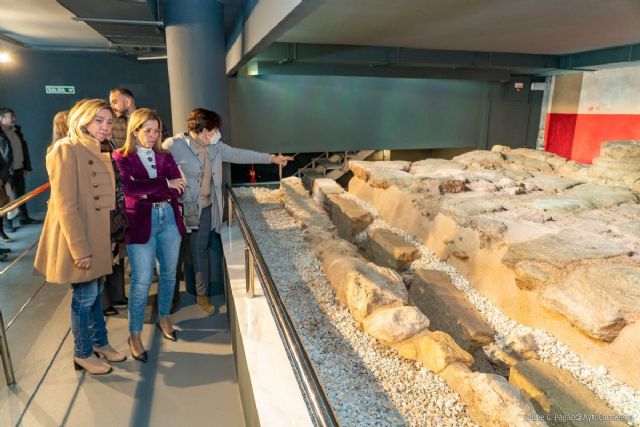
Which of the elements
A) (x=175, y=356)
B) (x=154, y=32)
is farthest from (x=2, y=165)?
(x=175, y=356)

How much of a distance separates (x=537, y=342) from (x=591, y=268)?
72cm

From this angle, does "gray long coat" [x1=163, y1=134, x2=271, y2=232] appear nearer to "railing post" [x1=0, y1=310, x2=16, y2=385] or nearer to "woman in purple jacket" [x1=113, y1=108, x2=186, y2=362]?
"woman in purple jacket" [x1=113, y1=108, x2=186, y2=362]

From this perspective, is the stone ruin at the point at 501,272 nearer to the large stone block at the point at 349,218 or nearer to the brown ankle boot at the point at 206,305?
the large stone block at the point at 349,218

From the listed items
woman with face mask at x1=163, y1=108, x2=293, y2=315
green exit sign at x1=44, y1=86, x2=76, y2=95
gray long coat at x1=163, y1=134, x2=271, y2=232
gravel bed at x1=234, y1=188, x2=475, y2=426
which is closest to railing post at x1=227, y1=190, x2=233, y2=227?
woman with face mask at x1=163, y1=108, x2=293, y2=315

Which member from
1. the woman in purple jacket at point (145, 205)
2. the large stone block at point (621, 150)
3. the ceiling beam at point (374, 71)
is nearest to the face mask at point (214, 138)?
the woman in purple jacket at point (145, 205)

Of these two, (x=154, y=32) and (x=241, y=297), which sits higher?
(x=154, y=32)

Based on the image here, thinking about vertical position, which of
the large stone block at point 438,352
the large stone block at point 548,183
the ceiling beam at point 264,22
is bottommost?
the large stone block at point 438,352

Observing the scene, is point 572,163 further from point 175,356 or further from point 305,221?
point 175,356

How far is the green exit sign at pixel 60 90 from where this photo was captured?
7832mm

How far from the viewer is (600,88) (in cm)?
1053

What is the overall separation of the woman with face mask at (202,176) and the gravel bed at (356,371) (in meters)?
0.75

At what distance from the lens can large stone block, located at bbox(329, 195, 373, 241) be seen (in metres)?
5.48

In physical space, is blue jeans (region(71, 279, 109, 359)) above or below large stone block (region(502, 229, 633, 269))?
below

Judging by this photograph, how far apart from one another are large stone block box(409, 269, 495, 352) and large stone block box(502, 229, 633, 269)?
0.60 m
